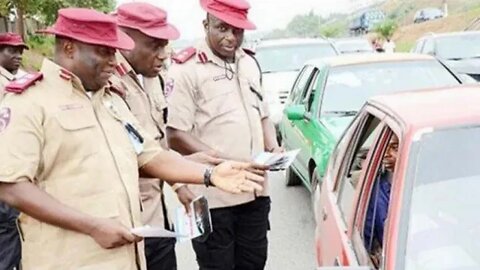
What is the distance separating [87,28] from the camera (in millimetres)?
2633

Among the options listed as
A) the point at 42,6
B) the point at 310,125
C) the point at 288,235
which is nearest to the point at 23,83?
the point at 310,125

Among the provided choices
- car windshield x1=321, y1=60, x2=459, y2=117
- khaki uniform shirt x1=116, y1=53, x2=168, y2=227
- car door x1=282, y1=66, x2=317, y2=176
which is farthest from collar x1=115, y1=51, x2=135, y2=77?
car door x1=282, y1=66, x2=317, y2=176

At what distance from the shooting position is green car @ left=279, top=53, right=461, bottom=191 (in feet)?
19.3

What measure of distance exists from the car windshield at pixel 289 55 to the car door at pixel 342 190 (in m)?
7.42

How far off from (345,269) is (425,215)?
0.31 meters

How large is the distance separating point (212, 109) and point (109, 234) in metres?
1.45

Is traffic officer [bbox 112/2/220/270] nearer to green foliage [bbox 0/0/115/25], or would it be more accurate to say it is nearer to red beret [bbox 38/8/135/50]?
red beret [bbox 38/8/135/50]

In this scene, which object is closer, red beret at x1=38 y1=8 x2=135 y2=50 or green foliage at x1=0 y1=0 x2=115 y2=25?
red beret at x1=38 y1=8 x2=135 y2=50

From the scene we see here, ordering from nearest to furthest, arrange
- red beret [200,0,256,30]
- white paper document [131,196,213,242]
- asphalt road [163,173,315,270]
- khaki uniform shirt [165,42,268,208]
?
white paper document [131,196,213,242] → red beret [200,0,256,30] → khaki uniform shirt [165,42,268,208] → asphalt road [163,173,315,270]

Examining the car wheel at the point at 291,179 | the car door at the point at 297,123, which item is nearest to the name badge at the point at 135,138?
the car door at the point at 297,123

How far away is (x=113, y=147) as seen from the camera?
2.66 meters

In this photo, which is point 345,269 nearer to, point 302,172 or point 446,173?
point 446,173

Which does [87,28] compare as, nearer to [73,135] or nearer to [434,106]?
[73,135]

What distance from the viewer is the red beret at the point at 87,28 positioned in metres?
2.62
